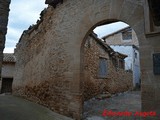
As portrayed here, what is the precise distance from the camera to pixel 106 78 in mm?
10203

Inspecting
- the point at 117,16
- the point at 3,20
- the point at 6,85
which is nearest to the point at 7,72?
the point at 6,85

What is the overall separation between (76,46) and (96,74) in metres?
4.18

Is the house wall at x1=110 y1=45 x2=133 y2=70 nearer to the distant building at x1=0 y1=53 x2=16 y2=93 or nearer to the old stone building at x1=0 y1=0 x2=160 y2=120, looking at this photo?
the old stone building at x1=0 y1=0 x2=160 y2=120

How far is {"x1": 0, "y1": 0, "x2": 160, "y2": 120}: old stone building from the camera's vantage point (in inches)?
139

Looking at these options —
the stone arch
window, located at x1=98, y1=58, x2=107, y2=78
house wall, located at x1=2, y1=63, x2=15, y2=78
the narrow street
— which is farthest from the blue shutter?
house wall, located at x1=2, y1=63, x2=15, y2=78

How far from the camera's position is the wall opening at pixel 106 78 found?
6646 mm

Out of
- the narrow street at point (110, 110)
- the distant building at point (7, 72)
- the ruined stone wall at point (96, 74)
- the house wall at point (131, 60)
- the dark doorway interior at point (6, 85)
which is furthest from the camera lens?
the dark doorway interior at point (6, 85)

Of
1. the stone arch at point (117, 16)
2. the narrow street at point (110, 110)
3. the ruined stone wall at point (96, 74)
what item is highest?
the stone arch at point (117, 16)

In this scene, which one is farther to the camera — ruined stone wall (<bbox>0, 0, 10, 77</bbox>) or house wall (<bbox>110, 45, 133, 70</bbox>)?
house wall (<bbox>110, 45, 133, 70</bbox>)

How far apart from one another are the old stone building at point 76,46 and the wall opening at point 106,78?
0.32 meters

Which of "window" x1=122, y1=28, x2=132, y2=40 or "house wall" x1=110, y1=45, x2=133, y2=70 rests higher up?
"window" x1=122, y1=28, x2=132, y2=40

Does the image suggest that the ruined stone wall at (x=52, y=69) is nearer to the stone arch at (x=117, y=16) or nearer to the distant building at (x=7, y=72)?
the stone arch at (x=117, y=16)

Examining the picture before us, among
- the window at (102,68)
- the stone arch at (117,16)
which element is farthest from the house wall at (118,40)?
the stone arch at (117,16)

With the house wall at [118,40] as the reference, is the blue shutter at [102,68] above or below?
below
